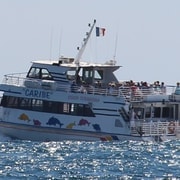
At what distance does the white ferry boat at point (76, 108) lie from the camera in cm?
6122

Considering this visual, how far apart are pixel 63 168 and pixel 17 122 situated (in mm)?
15771

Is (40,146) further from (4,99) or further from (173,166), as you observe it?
(173,166)

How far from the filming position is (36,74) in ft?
209

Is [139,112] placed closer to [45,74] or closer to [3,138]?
[45,74]

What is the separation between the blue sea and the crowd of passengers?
3.35m

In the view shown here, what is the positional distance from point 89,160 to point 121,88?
1243cm

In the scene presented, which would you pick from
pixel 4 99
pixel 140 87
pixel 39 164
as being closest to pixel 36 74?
pixel 4 99

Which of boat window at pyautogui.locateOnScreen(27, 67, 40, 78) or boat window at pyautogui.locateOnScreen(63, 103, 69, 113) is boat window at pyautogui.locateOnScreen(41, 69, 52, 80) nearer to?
boat window at pyautogui.locateOnScreen(27, 67, 40, 78)

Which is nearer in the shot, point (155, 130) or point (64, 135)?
point (64, 135)

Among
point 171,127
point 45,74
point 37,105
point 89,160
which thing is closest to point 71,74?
point 45,74

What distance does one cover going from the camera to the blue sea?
4494 centimetres

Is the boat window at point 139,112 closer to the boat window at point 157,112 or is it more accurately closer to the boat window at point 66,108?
the boat window at point 157,112

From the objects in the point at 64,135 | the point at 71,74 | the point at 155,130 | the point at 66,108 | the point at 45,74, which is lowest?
the point at 64,135

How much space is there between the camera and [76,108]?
61562 mm
